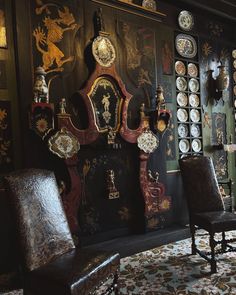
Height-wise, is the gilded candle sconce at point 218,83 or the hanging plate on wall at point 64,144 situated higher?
the gilded candle sconce at point 218,83

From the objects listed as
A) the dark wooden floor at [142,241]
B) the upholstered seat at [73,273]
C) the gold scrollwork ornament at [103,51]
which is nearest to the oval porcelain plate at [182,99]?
the gold scrollwork ornament at [103,51]

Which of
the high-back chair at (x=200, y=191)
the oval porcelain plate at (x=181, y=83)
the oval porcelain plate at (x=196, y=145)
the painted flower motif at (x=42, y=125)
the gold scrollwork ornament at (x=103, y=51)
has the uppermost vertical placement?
the gold scrollwork ornament at (x=103, y=51)

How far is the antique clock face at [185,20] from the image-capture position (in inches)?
161

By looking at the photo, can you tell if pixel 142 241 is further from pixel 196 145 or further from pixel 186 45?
pixel 186 45

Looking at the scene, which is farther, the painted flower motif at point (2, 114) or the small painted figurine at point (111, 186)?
the small painted figurine at point (111, 186)

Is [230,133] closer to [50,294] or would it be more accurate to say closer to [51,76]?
[51,76]

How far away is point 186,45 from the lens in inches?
165

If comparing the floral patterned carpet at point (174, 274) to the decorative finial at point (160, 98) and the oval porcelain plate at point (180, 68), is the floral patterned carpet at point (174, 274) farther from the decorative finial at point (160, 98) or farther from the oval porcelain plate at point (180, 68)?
the oval porcelain plate at point (180, 68)

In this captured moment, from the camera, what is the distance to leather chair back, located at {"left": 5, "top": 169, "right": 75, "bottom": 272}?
1.90 m

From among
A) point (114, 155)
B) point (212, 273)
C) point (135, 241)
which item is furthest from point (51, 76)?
point (212, 273)

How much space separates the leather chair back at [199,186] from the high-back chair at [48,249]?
1.31 metres

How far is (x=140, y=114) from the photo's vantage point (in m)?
3.48

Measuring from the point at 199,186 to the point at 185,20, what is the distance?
2398 millimetres

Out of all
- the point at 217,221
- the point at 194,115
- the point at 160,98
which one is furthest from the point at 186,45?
the point at 217,221
